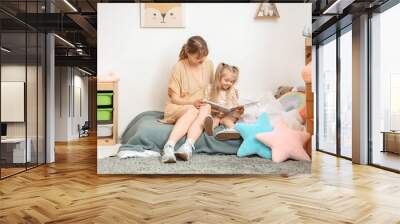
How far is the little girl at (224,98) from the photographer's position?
534 cm

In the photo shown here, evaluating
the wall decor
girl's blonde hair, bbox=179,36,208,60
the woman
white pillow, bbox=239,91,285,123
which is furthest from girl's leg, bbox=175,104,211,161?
the wall decor

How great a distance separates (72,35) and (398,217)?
866 centimetres

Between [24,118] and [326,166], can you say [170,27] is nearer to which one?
[24,118]

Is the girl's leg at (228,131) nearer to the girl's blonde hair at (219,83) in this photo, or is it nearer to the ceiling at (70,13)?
the girl's blonde hair at (219,83)

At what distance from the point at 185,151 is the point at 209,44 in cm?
154

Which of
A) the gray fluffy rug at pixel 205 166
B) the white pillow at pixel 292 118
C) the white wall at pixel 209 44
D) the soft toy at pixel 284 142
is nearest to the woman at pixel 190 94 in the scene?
the white wall at pixel 209 44

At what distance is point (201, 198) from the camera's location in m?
4.07

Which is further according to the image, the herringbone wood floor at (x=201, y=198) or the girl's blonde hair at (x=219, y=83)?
the girl's blonde hair at (x=219, y=83)

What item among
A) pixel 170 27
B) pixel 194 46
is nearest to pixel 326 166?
pixel 194 46

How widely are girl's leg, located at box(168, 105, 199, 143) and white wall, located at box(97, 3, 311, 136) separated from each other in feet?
1.09

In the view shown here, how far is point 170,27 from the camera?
5418mm

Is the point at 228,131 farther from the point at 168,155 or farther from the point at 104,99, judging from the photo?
the point at 104,99

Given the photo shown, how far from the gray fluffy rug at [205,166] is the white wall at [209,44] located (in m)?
0.70

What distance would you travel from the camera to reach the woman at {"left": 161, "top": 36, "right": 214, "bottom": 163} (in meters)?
5.36
